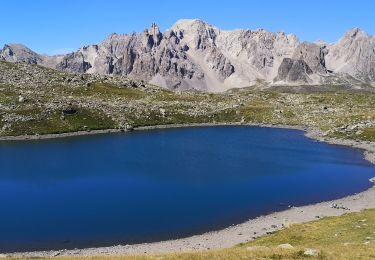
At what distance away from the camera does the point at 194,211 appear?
234ft

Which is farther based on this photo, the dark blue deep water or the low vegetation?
the dark blue deep water

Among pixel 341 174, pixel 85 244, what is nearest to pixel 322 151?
pixel 341 174

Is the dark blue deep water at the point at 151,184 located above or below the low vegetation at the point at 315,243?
below

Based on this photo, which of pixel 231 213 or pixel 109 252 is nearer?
pixel 109 252

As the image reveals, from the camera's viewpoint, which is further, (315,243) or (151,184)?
(151,184)

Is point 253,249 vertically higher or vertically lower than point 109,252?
higher

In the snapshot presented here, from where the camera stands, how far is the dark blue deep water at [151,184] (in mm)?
64438

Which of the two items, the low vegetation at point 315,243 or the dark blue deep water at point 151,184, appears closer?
the low vegetation at point 315,243

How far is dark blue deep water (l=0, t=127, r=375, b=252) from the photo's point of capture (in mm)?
64438

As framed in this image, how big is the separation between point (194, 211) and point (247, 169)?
37182 mm

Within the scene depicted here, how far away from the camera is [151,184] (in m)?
90.7

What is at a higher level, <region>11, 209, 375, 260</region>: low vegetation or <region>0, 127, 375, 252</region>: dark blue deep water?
<region>11, 209, 375, 260</region>: low vegetation

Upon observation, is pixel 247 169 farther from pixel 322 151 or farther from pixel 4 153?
pixel 4 153

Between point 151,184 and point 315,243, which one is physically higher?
point 315,243
